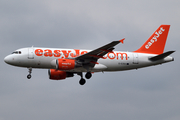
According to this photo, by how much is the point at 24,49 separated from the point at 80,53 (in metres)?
7.28

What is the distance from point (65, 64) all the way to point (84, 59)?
Answer: 270 cm

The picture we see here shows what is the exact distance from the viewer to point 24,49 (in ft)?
144

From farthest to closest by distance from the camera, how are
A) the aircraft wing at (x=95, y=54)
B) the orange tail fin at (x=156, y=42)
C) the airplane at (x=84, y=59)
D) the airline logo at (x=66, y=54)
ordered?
the orange tail fin at (x=156, y=42) → the airline logo at (x=66, y=54) → the airplane at (x=84, y=59) → the aircraft wing at (x=95, y=54)

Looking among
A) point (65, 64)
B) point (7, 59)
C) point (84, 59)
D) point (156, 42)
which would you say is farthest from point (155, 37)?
point (7, 59)

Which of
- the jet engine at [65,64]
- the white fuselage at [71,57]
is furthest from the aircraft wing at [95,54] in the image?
the white fuselage at [71,57]

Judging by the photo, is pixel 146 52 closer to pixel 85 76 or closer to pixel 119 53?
pixel 119 53

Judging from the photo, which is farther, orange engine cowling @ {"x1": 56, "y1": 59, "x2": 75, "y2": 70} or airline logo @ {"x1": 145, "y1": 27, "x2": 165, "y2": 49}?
airline logo @ {"x1": 145, "y1": 27, "x2": 165, "y2": 49}

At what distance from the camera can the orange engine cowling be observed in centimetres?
4203

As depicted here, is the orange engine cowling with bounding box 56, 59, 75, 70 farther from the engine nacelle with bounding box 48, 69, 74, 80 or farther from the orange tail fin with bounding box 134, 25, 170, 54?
the orange tail fin with bounding box 134, 25, 170, 54

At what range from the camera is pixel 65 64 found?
42219 mm

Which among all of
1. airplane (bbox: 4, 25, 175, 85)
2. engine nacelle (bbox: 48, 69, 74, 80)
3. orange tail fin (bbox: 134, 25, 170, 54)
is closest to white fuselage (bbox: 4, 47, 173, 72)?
airplane (bbox: 4, 25, 175, 85)

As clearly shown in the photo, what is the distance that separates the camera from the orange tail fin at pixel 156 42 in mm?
49094

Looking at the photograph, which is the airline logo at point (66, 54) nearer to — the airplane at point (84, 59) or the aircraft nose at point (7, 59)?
the airplane at point (84, 59)

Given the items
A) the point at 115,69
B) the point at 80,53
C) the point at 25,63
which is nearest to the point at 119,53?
the point at 115,69
